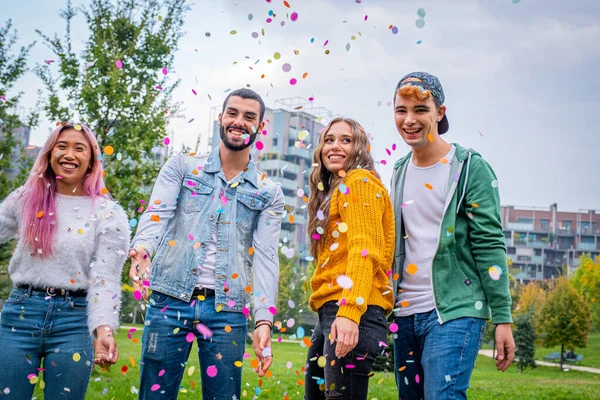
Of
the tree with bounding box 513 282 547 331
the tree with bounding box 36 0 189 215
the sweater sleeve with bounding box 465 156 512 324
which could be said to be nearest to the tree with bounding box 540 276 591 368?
the tree with bounding box 513 282 547 331

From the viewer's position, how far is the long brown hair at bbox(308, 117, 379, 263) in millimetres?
3631

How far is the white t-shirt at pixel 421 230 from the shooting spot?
3.53 m

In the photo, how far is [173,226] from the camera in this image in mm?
4031

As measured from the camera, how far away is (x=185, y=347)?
3.77 m

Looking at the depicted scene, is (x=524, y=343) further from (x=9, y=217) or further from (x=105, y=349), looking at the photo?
(x=9, y=217)

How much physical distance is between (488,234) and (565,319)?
3485 cm

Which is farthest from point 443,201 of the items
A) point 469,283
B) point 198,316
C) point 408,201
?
point 198,316

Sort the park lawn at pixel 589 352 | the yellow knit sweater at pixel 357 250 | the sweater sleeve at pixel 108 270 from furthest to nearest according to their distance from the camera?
the park lawn at pixel 589 352
the sweater sleeve at pixel 108 270
the yellow knit sweater at pixel 357 250

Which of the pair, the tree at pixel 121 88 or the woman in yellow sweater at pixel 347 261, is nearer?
the woman in yellow sweater at pixel 347 261

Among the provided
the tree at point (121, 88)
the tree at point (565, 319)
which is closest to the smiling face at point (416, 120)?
the tree at point (121, 88)

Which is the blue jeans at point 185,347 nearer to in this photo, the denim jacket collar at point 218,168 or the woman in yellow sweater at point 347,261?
the woman in yellow sweater at point 347,261

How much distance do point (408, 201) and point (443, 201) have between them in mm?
205

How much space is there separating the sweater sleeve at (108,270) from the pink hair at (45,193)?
0.24 meters

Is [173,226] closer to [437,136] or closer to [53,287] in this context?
[53,287]
